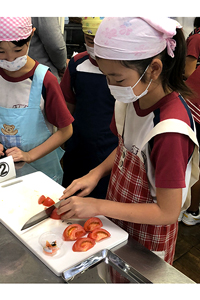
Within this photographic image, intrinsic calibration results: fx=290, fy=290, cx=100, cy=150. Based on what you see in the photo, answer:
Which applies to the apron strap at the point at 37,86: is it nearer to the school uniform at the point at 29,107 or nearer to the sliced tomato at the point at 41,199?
the school uniform at the point at 29,107

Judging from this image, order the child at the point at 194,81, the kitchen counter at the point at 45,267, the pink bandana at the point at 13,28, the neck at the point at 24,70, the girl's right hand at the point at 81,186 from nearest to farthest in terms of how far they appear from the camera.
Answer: the kitchen counter at the point at 45,267
the girl's right hand at the point at 81,186
the pink bandana at the point at 13,28
the neck at the point at 24,70
the child at the point at 194,81

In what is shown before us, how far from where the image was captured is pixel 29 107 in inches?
55.5

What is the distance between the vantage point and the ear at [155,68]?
0.84 metres

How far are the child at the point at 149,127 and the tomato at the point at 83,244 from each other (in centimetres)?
8

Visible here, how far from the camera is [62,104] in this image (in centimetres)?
142

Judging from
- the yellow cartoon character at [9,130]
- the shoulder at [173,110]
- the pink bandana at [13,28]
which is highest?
the pink bandana at [13,28]

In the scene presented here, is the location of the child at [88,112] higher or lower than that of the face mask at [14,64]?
lower

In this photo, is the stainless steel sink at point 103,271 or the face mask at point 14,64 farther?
the face mask at point 14,64

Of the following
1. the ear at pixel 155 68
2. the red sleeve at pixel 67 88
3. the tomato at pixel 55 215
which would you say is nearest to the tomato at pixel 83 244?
the tomato at pixel 55 215

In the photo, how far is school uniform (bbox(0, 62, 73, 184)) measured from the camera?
4.57 ft

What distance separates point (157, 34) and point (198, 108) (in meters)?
1.31

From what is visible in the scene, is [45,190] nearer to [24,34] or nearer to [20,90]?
[20,90]

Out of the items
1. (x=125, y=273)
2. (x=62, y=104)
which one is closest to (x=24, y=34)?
(x=62, y=104)

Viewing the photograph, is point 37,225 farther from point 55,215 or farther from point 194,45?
point 194,45
